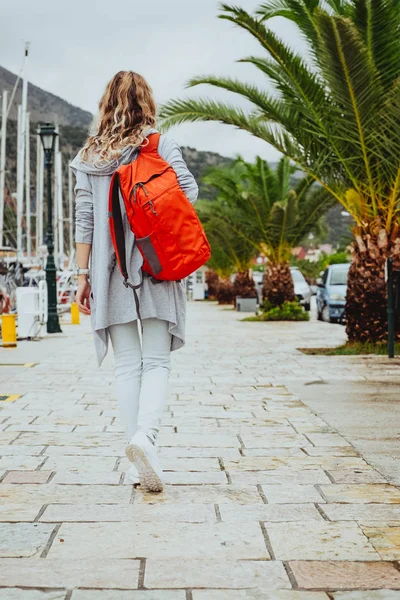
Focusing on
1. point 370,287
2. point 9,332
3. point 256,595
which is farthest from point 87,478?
point 9,332

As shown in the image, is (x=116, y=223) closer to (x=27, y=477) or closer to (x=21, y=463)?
(x=27, y=477)

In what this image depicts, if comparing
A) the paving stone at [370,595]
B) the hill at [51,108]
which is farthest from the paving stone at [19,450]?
the hill at [51,108]

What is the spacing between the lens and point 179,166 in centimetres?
428

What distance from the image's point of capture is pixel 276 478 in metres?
4.50

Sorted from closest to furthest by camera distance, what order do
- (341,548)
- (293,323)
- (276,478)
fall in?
(341,548), (276,478), (293,323)

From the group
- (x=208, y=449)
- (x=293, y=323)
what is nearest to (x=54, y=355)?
(x=208, y=449)

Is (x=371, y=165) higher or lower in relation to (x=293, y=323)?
higher

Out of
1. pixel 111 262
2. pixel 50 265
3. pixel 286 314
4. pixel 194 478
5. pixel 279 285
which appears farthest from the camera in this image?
pixel 279 285

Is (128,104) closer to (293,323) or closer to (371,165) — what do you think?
(371,165)

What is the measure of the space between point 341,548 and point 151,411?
4.00ft

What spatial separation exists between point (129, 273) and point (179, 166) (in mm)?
584

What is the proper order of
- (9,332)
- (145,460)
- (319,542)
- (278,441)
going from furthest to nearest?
(9,332), (278,441), (145,460), (319,542)

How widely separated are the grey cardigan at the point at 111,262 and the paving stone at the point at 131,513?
0.85 meters

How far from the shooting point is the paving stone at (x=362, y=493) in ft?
13.2
